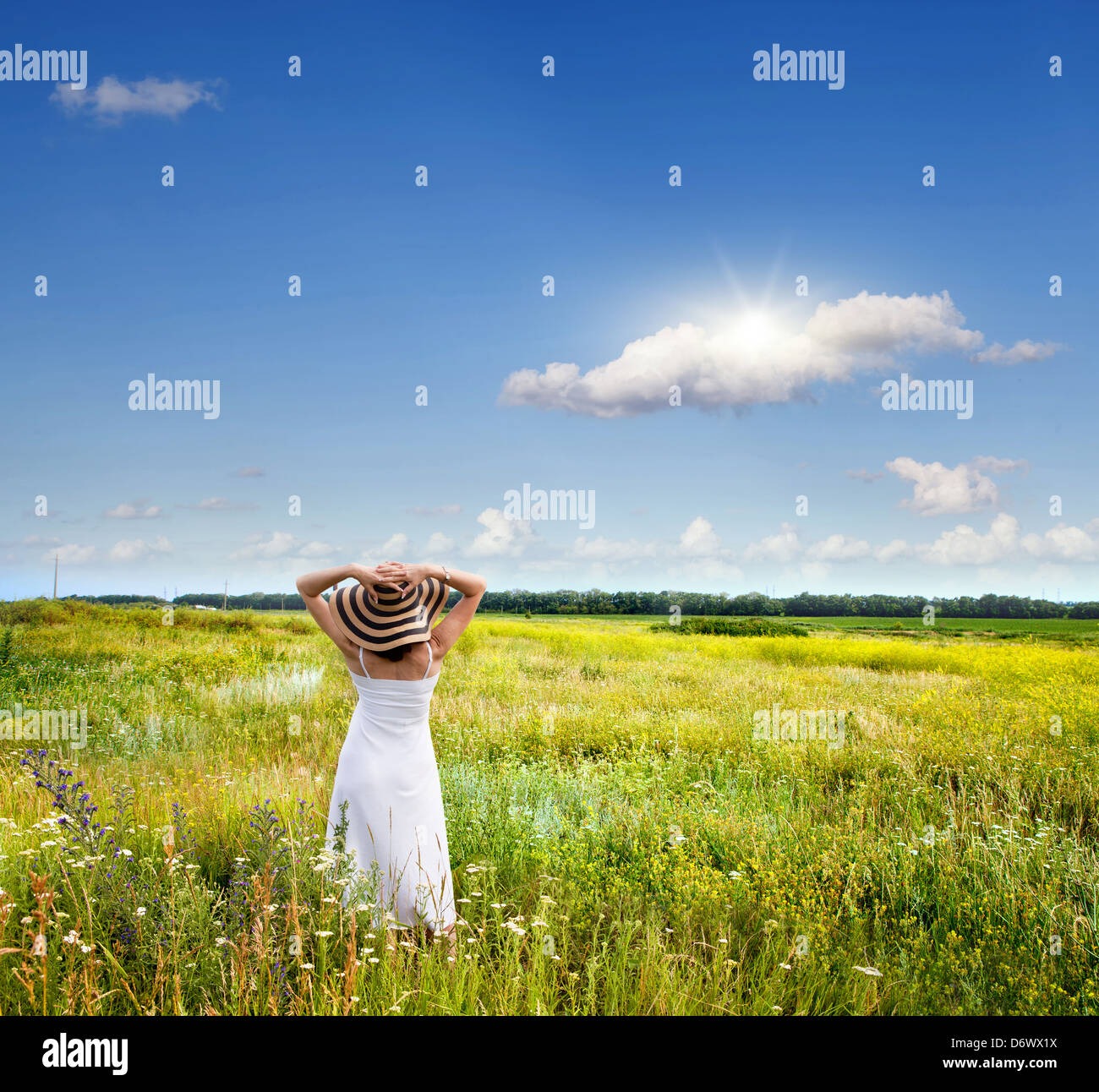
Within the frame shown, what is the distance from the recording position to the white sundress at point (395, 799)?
3.51 meters

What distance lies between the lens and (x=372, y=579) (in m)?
3.28

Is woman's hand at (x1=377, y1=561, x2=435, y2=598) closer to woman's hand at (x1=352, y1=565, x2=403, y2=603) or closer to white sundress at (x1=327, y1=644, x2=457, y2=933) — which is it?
woman's hand at (x1=352, y1=565, x2=403, y2=603)

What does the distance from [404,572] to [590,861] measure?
264cm

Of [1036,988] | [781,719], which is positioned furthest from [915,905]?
[781,719]

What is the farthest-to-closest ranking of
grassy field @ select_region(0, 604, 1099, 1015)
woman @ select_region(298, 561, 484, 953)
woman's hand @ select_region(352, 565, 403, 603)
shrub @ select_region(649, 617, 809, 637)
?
1. shrub @ select_region(649, 617, 809, 637)
2. woman @ select_region(298, 561, 484, 953)
3. woman's hand @ select_region(352, 565, 403, 603)
4. grassy field @ select_region(0, 604, 1099, 1015)

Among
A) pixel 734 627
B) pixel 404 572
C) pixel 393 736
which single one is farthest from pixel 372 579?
pixel 734 627

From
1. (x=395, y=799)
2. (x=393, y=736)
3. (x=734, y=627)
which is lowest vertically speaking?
(x=734, y=627)

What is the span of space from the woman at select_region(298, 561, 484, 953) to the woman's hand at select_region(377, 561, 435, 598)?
0.01 m

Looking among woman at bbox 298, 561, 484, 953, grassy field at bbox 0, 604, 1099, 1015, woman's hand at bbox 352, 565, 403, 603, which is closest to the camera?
grassy field at bbox 0, 604, 1099, 1015

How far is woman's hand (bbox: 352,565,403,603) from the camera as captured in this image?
3.27 m

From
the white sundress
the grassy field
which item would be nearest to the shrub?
the grassy field

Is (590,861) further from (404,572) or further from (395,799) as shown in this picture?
(404,572)

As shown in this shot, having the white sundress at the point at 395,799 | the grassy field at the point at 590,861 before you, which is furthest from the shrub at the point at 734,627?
the white sundress at the point at 395,799
